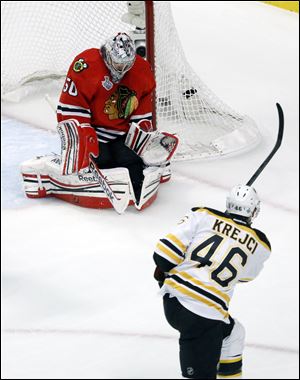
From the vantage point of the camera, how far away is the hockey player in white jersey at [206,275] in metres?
1.67

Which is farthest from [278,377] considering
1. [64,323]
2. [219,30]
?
[219,30]

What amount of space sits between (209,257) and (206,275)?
65mm

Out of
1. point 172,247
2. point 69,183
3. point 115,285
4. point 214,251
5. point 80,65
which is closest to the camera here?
point 80,65

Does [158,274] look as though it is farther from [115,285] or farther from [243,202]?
[115,285]

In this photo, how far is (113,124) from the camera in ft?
4.10

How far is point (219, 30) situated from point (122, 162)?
4020 mm

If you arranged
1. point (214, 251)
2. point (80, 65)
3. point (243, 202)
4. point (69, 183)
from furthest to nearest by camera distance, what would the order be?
point (69, 183)
point (214, 251)
point (243, 202)
point (80, 65)

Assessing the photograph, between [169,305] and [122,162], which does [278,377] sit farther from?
[122,162]

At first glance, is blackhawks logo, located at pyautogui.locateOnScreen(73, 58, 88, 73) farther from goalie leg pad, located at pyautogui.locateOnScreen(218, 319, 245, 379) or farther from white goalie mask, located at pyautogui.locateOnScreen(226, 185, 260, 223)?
goalie leg pad, located at pyautogui.locateOnScreen(218, 319, 245, 379)

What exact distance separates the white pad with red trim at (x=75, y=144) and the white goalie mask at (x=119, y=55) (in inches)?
3.0

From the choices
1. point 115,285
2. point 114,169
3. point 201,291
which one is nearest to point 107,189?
point 114,169

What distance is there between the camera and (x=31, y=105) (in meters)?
2.86

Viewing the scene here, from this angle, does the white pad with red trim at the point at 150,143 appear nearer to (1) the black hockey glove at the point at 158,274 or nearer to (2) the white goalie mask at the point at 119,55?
(2) the white goalie mask at the point at 119,55

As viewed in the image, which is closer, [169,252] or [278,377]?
[169,252]
